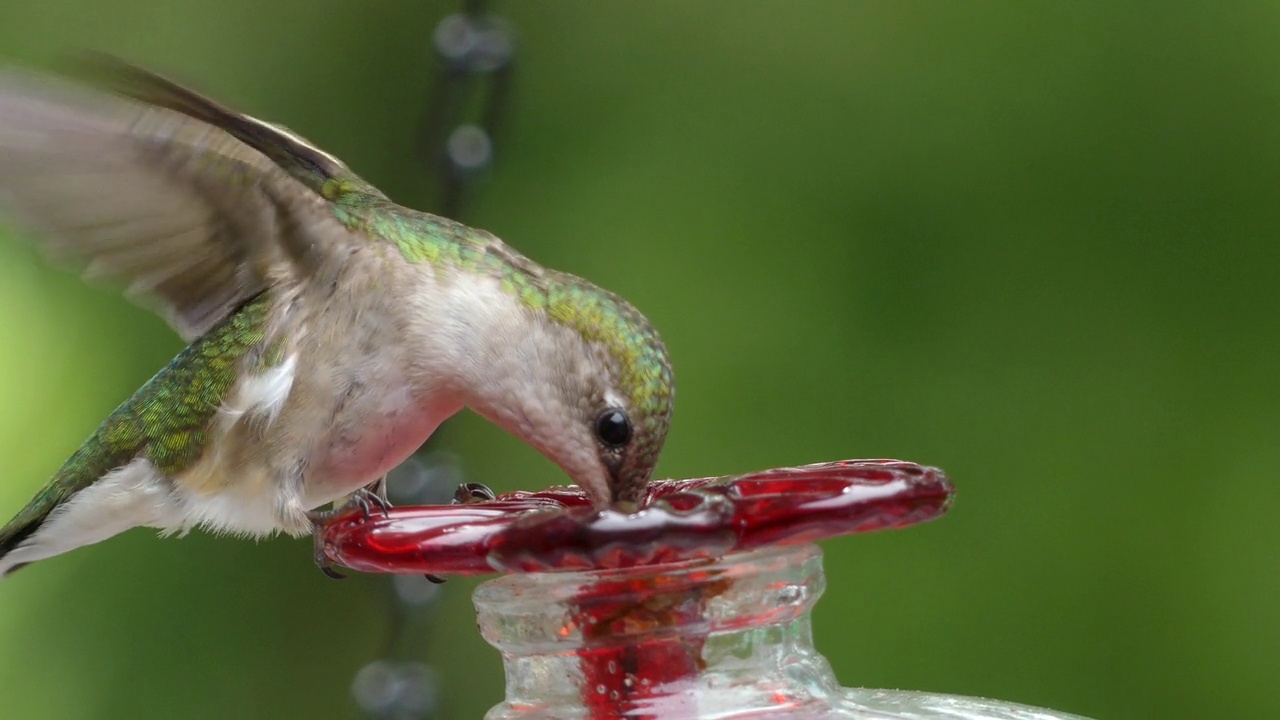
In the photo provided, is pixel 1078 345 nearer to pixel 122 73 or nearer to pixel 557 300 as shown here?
pixel 557 300

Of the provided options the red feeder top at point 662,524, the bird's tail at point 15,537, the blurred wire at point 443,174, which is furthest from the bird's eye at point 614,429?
the blurred wire at point 443,174

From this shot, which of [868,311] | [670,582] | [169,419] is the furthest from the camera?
[868,311]

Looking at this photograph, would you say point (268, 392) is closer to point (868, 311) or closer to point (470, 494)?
point (470, 494)

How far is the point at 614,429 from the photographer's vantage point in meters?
1.11

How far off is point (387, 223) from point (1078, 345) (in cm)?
106

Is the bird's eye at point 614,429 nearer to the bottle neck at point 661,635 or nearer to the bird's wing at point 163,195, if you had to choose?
the bottle neck at point 661,635

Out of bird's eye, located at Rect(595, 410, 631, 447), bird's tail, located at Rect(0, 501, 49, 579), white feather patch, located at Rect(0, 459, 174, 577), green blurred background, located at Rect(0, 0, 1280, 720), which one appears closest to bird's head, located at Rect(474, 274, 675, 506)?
bird's eye, located at Rect(595, 410, 631, 447)

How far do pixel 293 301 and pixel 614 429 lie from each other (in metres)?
0.42

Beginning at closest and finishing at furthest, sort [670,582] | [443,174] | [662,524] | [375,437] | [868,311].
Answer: [662,524] < [670,582] < [375,437] < [868,311] < [443,174]

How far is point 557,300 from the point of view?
50.1 inches

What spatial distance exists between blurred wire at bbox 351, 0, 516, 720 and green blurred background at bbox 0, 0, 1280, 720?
4 centimetres

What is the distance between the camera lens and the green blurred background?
6.00 ft

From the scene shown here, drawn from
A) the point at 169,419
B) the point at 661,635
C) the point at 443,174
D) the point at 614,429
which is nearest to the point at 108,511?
the point at 169,419

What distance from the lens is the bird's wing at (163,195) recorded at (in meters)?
1.22
